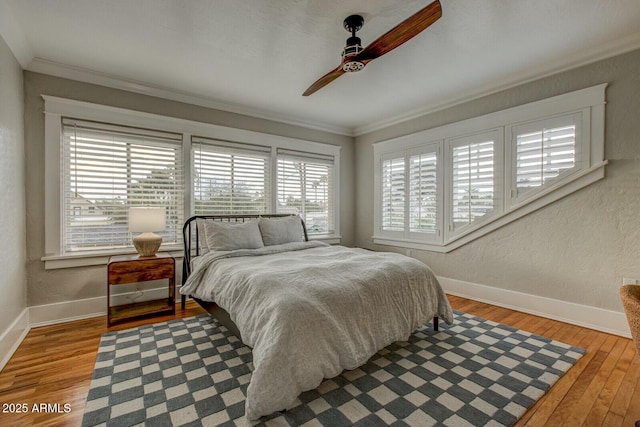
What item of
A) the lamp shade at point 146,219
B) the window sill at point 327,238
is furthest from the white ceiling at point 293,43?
the window sill at point 327,238

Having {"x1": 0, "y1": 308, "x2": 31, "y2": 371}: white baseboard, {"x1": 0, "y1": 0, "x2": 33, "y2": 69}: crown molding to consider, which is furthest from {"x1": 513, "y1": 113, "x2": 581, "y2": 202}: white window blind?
{"x1": 0, "y1": 308, "x2": 31, "y2": 371}: white baseboard

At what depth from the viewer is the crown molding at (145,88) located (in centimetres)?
287

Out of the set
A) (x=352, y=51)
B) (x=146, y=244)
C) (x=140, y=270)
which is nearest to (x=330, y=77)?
(x=352, y=51)

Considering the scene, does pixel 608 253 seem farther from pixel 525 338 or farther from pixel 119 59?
pixel 119 59

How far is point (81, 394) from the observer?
1770mm

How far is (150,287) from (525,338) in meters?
3.93

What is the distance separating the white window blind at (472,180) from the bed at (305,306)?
1.54 m

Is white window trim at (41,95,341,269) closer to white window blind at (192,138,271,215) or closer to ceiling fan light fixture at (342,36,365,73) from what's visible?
white window blind at (192,138,271,215)

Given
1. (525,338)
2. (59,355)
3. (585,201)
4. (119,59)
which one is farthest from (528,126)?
(59,355)

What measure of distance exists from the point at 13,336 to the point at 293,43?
3367 millimetres

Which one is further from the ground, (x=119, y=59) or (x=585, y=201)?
(x=119, y=59)

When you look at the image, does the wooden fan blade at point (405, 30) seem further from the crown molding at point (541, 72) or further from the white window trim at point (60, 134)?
the white window trim at point (60, 134)

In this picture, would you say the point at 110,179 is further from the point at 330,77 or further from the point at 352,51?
the point at 352,51

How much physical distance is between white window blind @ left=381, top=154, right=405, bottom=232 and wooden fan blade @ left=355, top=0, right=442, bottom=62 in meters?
2.60
